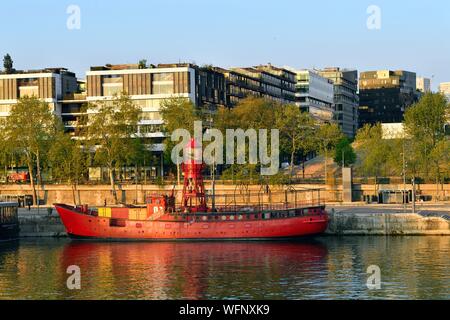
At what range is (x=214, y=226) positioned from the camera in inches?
3957

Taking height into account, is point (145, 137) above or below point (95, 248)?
above

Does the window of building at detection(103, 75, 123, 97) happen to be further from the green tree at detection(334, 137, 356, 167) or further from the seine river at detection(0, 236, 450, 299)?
the seine river at detection(0, 236, 450, 299)

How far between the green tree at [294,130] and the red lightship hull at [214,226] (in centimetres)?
5046

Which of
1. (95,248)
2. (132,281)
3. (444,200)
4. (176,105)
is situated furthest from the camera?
(176,105)

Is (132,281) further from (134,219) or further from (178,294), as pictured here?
(134,219)

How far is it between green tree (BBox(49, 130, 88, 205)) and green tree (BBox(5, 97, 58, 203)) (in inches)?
93.8

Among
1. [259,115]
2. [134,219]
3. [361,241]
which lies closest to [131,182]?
[259,115]

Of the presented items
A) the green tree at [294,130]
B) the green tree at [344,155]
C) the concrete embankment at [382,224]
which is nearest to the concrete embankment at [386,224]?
the concrete embankment at [382,224]

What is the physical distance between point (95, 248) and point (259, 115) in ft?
220

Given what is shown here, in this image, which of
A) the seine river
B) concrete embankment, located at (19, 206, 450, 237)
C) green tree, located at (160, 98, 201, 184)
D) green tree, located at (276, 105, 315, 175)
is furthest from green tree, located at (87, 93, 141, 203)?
the seine river

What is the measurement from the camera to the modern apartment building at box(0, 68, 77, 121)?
170750 mm
